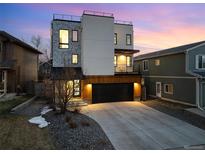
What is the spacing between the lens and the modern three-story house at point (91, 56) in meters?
19.5

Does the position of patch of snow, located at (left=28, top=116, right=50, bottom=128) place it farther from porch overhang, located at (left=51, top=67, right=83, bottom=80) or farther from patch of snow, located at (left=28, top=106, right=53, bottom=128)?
porch overhang, located at (left=51, top=67, right=83, bottom=80)

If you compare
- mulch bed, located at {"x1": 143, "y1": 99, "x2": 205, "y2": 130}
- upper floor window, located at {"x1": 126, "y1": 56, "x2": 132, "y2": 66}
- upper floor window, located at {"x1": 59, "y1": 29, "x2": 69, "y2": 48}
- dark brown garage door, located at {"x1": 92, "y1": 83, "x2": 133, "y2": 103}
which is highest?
upper floor window, located at {"x1": 59, "y1": 29, "x2": 69, "y2": 48}

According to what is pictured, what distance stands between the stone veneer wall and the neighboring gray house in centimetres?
899

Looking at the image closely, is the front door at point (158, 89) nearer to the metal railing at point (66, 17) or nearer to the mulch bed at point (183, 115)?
the mulch bed at point (183, 115)

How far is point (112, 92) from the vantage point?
20422mm

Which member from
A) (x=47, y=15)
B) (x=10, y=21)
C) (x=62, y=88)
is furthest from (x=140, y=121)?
(x=10, y=21)

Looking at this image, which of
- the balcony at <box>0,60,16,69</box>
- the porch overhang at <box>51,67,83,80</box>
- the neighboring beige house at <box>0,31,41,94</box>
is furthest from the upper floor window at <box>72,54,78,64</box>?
the balcony at <box>0,60,16,69</box>

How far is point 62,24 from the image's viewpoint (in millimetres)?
20250

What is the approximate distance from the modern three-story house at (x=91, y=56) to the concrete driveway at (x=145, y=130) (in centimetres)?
432

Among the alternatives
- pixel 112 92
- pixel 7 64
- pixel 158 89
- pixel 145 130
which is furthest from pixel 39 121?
pixel 158 89

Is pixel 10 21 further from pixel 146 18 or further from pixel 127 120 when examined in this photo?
pixel 127 120

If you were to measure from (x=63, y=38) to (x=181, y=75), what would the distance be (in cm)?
1263

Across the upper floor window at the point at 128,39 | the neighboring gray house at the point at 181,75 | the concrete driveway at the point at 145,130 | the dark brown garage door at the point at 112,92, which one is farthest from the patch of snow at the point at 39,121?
the upper floor window at the point at 128,39

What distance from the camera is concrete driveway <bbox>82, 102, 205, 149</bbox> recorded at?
9.30 meters
